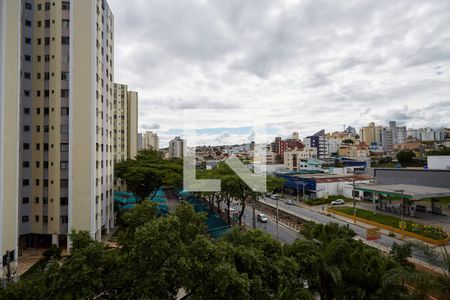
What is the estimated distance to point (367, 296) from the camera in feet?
25.8

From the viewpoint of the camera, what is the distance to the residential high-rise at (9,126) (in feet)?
46.6

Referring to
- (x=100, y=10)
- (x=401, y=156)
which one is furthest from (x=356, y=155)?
(x=100, y=10)

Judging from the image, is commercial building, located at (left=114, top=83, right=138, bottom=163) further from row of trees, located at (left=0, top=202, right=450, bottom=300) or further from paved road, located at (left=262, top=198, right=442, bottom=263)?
row of trees, located at (left=0, top=202, right=450, bottom=300)

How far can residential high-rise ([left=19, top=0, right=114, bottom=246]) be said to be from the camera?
58.3ft

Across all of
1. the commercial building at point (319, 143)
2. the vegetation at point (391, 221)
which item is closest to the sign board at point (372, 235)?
the vegetation at point (391, 221)

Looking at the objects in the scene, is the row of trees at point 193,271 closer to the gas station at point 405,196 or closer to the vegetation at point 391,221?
the vegetation at point 391,221

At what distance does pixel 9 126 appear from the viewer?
48.8ft

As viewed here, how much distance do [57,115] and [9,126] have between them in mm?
3253

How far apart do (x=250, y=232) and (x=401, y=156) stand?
58367 millimetres

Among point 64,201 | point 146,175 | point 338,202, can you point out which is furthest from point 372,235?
point 64,201

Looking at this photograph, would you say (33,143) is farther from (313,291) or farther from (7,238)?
(313,291)

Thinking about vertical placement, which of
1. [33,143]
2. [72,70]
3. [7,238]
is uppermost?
[72,70]

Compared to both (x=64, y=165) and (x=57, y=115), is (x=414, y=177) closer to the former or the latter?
(x=64, y=165)

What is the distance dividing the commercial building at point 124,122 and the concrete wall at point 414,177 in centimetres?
3260
